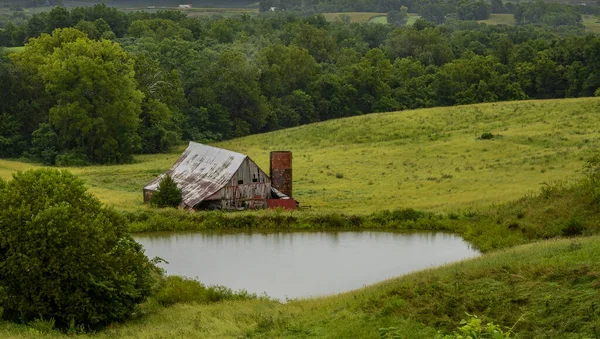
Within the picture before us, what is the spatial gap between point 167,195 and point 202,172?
330 centimetres

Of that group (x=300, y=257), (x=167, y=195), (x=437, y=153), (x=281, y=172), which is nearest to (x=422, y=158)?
(x=437, y=153)

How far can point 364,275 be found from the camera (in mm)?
31156

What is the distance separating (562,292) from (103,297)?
478 inches

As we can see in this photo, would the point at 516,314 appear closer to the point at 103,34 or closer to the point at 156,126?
the point at 156,126

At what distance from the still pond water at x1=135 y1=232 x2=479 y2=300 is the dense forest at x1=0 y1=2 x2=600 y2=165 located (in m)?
37.9

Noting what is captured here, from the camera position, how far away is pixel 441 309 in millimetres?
18891

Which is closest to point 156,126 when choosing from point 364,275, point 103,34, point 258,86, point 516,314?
point 258,86

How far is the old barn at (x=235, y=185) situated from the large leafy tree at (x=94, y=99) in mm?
27150

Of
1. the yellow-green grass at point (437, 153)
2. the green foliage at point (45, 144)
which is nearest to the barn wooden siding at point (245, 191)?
the yellow-green grass at point (437, 153)

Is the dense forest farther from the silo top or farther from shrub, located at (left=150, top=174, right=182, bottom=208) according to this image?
the silo top

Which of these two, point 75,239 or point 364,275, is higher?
point 75,239

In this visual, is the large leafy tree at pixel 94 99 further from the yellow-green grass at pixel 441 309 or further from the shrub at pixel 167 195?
the yellow-green grass at pixel 441 309

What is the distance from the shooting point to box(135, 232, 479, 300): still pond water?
3009cm

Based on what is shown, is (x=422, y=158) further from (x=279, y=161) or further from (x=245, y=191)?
(x=245, y=191)
